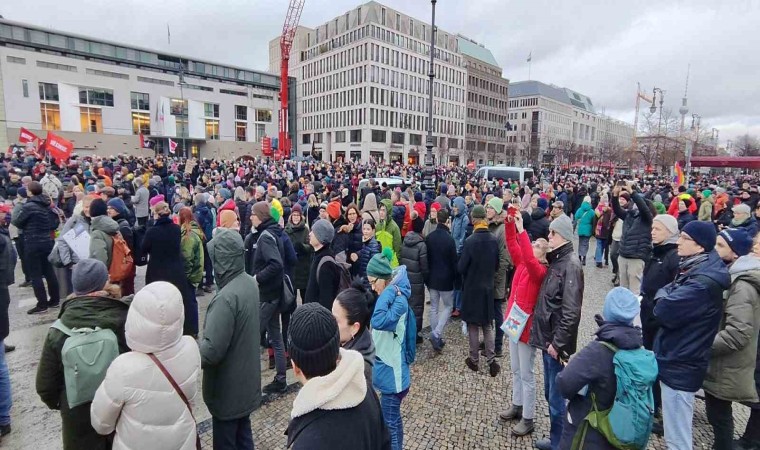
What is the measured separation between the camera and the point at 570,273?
354 centimetres

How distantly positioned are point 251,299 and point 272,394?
2.03 meters

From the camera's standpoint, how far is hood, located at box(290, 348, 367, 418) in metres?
1.52

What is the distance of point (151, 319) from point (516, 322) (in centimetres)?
327

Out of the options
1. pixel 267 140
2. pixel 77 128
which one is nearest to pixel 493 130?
pixel 267 140

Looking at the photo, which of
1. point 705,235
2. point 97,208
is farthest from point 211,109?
point 705,235

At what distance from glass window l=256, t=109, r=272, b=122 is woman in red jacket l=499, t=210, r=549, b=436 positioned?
236 ft

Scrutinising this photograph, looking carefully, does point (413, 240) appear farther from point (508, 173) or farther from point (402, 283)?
point (508, 173)

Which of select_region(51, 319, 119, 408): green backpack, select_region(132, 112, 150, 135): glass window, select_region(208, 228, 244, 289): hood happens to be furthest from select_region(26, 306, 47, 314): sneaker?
select_region(132, 112, 150, 135): glass window

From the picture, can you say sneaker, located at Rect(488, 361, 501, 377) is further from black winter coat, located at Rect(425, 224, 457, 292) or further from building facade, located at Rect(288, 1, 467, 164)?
building facade, located at Rect(288, 1, 467, 164)

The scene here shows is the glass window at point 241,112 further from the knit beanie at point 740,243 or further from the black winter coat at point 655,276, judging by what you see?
the knit beanie at point 740,243

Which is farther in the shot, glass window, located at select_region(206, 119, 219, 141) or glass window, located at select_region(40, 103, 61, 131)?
glass window, located at select_region(206, 119, 219, 141)

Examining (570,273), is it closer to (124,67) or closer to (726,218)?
(726,218)

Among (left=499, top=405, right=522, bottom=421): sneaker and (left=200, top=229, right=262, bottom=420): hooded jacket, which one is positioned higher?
(left=200, top=229, right=262, bottom=420): hooded jacket

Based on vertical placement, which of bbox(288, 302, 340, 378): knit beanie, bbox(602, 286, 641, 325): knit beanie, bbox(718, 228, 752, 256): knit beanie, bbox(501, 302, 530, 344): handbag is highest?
bbox(718, 228, 752, 256): knit beanie
